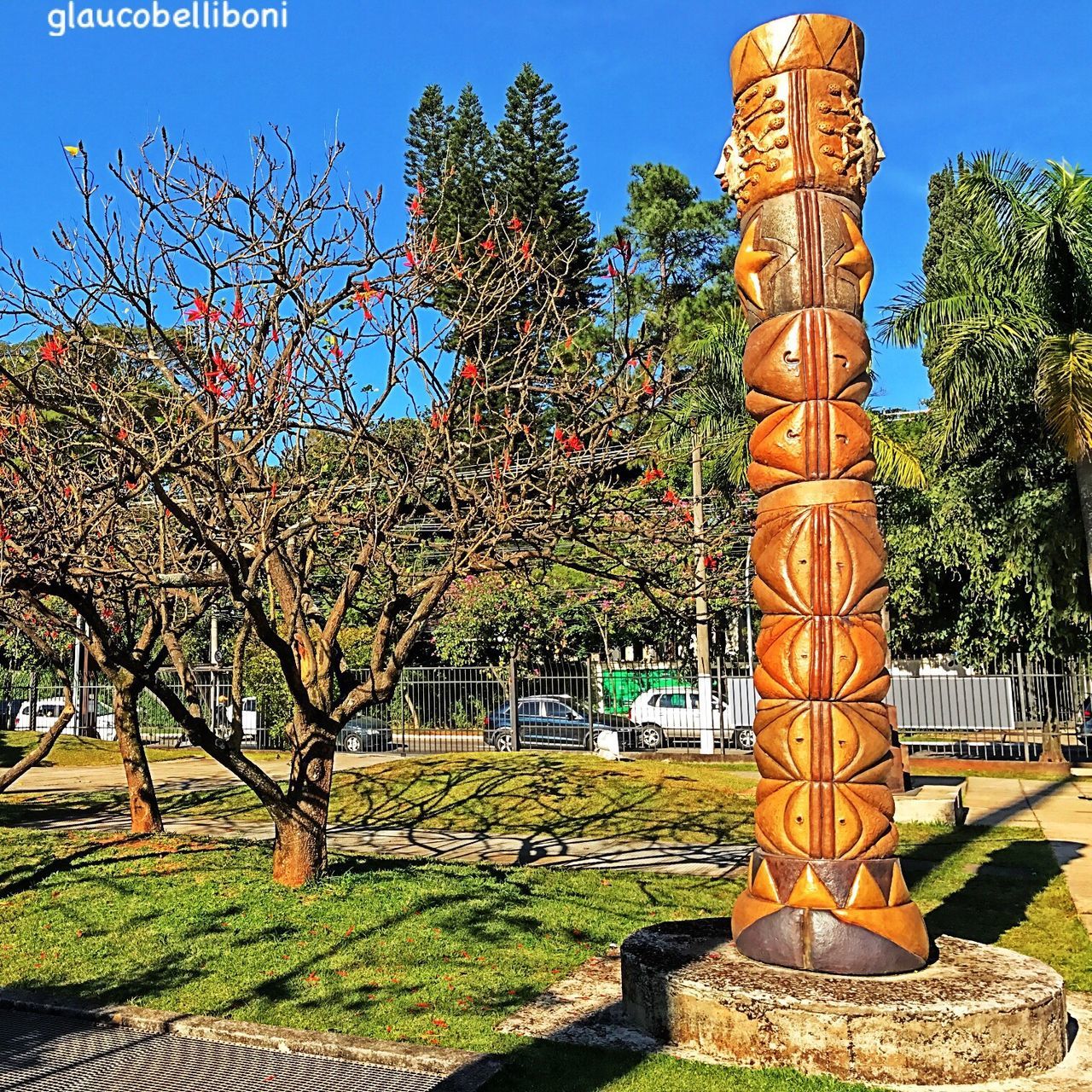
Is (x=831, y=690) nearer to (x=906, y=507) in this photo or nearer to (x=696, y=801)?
(x=696, y=801)

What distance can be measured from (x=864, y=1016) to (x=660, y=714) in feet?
73.6

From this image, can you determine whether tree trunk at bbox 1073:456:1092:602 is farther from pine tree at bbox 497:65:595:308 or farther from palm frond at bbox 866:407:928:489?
pine tree at bbox 497:65:595:308

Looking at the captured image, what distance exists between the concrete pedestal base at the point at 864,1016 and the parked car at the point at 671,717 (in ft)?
61.8

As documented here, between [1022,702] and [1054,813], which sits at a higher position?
[1022,702]

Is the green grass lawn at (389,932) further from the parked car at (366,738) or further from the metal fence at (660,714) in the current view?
the parked car at (366,738)

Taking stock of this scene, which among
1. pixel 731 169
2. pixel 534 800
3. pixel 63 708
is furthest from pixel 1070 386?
pixel 63 708

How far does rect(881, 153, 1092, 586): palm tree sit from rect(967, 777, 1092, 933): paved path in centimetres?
357

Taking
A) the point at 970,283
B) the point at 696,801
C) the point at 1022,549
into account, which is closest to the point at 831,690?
the point at 696,801

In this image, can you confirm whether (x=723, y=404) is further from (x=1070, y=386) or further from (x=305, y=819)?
(x=305, y=819)

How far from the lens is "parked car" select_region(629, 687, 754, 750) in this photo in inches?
969

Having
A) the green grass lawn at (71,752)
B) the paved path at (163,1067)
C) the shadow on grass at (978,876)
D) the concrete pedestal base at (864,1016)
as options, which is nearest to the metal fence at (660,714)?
the green grass lawn at (71,752)

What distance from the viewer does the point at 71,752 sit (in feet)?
73.8

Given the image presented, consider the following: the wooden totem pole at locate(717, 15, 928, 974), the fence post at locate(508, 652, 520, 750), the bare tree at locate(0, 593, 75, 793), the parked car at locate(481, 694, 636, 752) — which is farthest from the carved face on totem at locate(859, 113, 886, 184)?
the parked car at locate(481, 694, 636, 752)

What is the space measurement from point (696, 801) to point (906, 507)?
1495 cm
